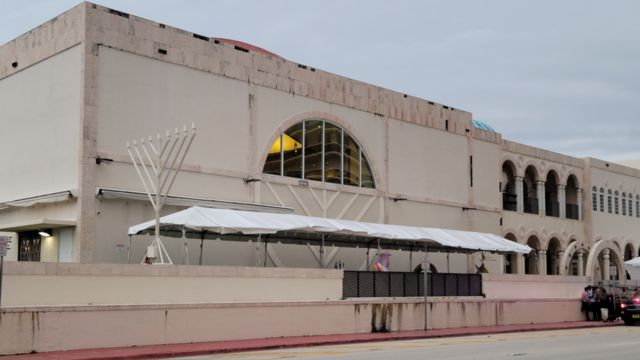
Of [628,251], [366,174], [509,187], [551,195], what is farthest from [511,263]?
[366,174]

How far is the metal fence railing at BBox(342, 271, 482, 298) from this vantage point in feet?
95.2

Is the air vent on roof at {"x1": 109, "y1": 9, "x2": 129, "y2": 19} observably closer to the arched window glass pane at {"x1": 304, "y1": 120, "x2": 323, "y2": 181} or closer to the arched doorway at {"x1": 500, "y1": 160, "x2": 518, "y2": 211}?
the arched window glass pane at {"x1": 304, "y1": 120, "x2": 323, "y2": 181}

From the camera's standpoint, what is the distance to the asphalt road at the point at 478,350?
19.7 meters

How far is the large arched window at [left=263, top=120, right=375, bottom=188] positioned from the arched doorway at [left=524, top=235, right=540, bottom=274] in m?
14.5

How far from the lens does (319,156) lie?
35.1 meters

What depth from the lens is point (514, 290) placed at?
35.6 meters

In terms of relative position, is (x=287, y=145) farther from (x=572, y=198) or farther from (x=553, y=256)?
(x=572, y=198)

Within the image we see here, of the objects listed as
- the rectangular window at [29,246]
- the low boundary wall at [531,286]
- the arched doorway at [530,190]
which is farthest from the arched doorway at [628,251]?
the rectangular window at [29,246]

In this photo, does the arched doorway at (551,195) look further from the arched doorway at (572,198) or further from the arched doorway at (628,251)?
the arched doorway at (628,251)

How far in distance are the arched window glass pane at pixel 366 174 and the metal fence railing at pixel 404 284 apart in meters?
6.15

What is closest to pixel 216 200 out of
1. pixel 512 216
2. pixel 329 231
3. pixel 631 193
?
pixel 329 231

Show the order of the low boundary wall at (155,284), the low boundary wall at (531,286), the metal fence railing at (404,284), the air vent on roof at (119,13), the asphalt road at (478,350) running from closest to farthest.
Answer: the asphalt road at (478,350), the low boundary wall at (155,284), the air vent on roof at (119,13), the metal fence railing at (404,284), the low boundary wall at (531,286)

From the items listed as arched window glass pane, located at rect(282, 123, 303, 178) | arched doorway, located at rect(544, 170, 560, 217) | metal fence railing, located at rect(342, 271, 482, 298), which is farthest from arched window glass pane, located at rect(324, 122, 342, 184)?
arched doorway, located at rect(544, 170, 560, 217)

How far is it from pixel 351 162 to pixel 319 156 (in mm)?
1854
